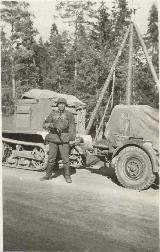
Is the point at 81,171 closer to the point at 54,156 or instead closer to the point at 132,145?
the point at 54,156

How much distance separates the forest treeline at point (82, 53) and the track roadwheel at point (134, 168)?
292 centimetres

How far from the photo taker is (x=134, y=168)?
25.6 ft

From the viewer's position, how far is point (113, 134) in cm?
831

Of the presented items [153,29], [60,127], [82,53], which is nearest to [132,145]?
A: [60,127]

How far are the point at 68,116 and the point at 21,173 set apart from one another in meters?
1.88

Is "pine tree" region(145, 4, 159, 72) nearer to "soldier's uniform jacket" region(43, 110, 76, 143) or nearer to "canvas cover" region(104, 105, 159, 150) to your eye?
"canvas cover" region(104, 105, 159, 150)

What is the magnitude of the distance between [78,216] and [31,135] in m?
4.57

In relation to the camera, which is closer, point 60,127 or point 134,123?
point 134,123

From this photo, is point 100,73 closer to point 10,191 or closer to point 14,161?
point 14,161

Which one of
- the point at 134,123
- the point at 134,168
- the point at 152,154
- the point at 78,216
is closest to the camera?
the point at 78,216

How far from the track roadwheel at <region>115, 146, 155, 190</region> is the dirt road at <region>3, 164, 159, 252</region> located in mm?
200

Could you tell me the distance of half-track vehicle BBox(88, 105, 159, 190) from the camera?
24.9 ft

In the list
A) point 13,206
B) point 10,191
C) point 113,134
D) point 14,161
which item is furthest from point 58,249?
point 14,161

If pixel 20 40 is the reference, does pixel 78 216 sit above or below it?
below
